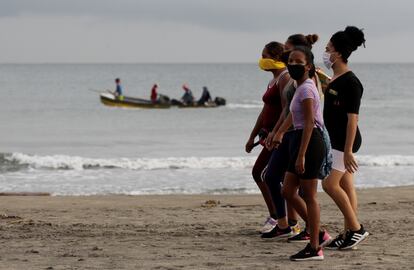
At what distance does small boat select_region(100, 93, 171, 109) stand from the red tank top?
3525cm

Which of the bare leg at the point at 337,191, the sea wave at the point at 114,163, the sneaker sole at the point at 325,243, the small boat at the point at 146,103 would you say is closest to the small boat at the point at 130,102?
the small boat at the point at 146,103

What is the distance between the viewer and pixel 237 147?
26.0 meters

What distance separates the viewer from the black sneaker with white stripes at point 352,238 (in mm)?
6871

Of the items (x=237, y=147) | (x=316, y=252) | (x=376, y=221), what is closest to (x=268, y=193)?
(x=316, y=252)

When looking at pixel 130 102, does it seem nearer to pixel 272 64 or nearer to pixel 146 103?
pixel 146 103

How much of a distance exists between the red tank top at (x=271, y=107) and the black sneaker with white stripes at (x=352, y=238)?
1119mm

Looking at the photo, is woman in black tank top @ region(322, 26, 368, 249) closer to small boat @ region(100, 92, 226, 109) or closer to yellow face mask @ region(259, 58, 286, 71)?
yellow face mask @ region(259, 58, 286, 71)

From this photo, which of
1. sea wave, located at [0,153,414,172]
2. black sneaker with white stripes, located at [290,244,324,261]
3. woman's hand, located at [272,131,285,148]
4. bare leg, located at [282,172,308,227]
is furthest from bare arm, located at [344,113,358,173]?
sea wave, located at [0,153,414,172]

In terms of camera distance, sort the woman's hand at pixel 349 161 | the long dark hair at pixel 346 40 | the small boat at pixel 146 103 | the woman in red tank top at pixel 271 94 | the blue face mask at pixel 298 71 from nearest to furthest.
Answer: the blue face mask at pixel 298 71
the woman's hand at pixel 349 161
the long dark hair at pixel 346 40
the woman in red tank top at pixel 271 94
the small boat at pixel 146 103

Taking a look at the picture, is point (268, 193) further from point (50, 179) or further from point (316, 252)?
point (50, 179)

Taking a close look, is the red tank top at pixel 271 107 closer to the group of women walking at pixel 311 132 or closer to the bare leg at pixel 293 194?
the group of women walking at pixel 311 132

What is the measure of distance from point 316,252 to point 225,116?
33.7 meters

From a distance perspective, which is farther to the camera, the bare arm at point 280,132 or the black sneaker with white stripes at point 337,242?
the black sneaker with white stripes at point 337,242

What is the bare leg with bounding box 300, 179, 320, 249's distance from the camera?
21.0ft
